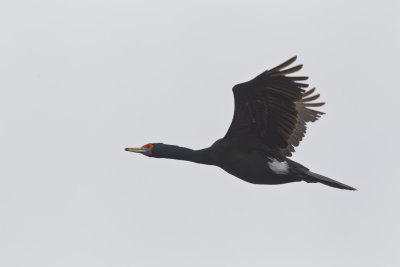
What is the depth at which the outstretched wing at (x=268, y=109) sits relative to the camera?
12.8 m

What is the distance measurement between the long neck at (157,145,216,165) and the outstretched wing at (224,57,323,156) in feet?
1.59

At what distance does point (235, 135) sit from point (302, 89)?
1.63 meters

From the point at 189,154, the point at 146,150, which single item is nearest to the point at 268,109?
the point at 189,154

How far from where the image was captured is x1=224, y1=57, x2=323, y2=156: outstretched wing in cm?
1279

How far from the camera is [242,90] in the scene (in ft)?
42.7

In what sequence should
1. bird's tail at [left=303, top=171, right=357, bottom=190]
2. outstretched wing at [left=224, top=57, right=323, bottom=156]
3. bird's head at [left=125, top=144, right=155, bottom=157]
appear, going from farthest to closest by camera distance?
bird's head at [left=125, top=144, right=155, bottom=157] < bird's tail at [left=303, top=171, right=357, bottom=190] < outstretched wing at [left=224, top=57, right=323, bottom=156]

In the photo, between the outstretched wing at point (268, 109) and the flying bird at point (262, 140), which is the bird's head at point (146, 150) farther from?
the outstretched wing at point (268, 109)

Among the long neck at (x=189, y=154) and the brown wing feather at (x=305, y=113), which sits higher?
the brown wing feather at (x=305, y=113)

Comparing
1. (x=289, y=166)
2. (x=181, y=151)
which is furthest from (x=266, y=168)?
(x=181, y=151)

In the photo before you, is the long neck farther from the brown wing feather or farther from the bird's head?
the brown wing feather

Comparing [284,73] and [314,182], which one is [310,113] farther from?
[284,73]

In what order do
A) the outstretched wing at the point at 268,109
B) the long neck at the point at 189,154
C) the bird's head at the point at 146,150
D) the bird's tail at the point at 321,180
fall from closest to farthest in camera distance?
the outstretched wing at the point at 268,109
the bird's tail at the point at 321,180
the long neck at the point at 189,154
the bird's head at the point at 146,150

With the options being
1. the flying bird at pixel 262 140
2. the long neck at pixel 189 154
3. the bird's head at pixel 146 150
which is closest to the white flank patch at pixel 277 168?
the flying bird at pixel 262 140

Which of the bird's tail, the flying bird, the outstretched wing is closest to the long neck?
the flying bird
